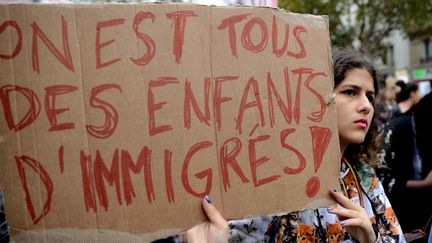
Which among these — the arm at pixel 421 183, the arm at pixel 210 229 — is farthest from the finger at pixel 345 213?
the arm at pixel 421 183

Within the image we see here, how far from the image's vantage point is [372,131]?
2178 mm

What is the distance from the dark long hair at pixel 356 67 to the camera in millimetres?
1882

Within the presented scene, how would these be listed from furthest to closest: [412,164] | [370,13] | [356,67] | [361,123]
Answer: [370,13] < [412,164] < [356,67] < [361,123]

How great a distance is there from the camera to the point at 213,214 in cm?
130

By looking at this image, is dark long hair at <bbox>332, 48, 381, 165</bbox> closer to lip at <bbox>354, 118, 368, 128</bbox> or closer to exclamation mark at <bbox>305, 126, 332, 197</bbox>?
lip at <bbox>354, 118, 368, 128</bbox>

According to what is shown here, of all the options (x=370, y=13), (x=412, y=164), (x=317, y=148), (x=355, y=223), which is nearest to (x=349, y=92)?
(x=317, y=148)

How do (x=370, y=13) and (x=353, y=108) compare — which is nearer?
(x=353, y=108)

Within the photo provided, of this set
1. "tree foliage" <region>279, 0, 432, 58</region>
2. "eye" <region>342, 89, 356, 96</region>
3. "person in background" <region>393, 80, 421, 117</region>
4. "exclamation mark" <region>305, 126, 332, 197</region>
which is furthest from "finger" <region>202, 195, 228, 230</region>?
"tree foliage" <region>279, 0, 432, 58</region>

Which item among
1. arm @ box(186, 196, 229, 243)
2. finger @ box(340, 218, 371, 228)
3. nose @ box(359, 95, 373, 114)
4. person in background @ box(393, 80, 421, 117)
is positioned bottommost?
finger @ box(340, 218, 371, 228)

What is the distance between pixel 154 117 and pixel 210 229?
0.36m

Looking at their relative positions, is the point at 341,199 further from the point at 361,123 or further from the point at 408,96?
the point at 408,96

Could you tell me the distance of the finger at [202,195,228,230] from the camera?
4.27 feet

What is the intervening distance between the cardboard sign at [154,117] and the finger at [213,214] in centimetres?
2

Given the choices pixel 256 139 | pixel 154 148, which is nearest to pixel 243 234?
pixel 256 139
